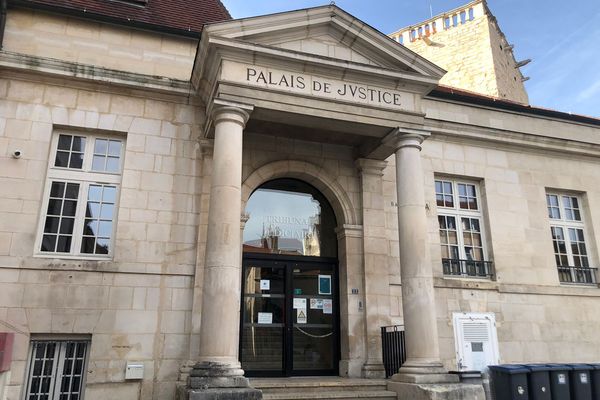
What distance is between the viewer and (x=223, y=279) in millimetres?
6977

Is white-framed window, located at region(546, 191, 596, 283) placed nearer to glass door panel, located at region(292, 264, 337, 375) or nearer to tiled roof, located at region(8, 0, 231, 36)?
glass door panel, located at region(292, 264, 337, 375)

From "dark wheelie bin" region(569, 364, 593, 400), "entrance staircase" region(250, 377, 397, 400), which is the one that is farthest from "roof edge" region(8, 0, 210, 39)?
"dark wheelie bin" region(569, 364, 593, 400)

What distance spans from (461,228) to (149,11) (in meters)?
7.99

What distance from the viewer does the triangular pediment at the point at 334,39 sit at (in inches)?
326

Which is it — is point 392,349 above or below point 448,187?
below

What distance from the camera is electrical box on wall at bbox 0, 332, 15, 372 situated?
6643 mm

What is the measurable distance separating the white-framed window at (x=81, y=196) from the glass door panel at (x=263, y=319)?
2.58 meters

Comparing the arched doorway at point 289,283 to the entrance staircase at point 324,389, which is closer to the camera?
the entrance staircase at point 324,389

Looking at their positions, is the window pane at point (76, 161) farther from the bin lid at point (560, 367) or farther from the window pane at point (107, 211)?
the bin lid at point (560, 367)

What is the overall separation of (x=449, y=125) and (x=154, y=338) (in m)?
7.33

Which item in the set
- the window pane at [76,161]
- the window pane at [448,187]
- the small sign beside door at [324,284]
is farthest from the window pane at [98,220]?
the window pane at [448,187]

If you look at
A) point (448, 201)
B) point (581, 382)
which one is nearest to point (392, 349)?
point (581, 382)

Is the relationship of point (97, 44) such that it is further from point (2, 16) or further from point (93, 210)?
point (93, 210)

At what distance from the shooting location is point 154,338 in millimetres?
7895
